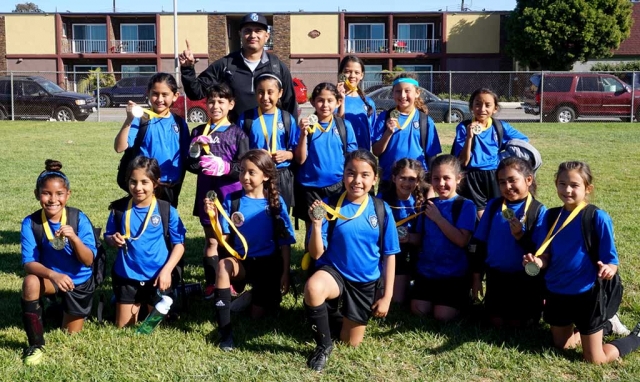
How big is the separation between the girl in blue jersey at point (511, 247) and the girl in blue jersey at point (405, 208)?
0.56 m

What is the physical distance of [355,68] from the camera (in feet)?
19.2

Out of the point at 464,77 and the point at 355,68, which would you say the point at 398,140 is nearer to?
the point at 355,68

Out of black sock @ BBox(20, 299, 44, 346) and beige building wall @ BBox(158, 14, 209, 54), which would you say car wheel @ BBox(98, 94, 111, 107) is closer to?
beige building wall @ BBox(158, 14, 209, 54)

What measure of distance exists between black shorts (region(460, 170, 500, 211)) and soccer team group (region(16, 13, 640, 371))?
0.01 meters

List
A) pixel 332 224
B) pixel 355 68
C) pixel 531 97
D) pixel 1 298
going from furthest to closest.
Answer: pixel 531 97 → pixel 355 68 → pixel 1 298 → pixel 332 224

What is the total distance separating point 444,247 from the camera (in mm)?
5148

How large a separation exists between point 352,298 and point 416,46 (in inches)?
1581

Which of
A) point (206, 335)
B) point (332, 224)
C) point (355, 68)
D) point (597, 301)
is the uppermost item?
point (355, 68)

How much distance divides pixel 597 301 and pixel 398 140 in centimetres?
211

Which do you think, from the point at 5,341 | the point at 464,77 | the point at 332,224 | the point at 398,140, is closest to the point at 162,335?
the point at 5,341

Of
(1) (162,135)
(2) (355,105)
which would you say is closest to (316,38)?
(2) (355,105)

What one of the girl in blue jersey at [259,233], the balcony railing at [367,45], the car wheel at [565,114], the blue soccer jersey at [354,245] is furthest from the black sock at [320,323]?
the balcony railing at [367,45]

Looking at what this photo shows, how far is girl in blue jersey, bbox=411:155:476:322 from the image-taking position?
5016mm

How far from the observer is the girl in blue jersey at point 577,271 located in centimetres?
417
